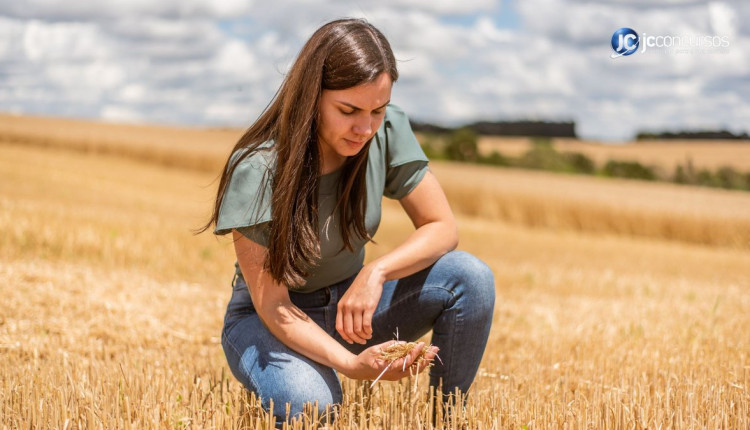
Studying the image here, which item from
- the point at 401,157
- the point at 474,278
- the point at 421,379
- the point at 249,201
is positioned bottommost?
the point at 421,379

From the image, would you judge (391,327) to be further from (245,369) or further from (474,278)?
(245,369)

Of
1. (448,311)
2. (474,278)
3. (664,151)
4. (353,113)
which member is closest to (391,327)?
(448,311)

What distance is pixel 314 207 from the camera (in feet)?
10.8

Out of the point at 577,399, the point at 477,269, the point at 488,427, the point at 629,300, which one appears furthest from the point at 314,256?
the point at 629,300

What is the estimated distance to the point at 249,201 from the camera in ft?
10.2

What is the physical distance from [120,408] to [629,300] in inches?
242

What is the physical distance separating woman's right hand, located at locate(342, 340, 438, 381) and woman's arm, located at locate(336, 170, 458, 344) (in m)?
0.23

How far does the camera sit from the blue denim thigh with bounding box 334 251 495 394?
11.0 ft

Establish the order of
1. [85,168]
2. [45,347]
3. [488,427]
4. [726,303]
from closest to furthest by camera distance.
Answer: [488,427] → [45,347] → [726,303] → [85,168]

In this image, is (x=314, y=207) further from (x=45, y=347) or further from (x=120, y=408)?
(x=45, y=347)

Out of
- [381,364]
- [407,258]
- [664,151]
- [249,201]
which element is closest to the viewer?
[381,364]

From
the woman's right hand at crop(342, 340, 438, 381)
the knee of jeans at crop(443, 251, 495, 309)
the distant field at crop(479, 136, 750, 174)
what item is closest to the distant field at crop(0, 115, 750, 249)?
the distant field at crop(479, 136, 750, 174)

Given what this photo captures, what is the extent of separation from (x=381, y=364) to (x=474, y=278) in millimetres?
630

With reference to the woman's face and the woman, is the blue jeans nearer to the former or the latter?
the woman
